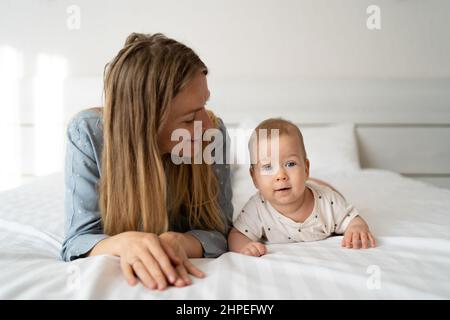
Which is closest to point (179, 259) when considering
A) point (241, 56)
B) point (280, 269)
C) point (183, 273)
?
point (183, 273)

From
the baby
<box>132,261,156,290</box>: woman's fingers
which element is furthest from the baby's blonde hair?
<box>132,261,156,290</box>: woman's fingers

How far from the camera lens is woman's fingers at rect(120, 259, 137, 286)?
2.17 ft

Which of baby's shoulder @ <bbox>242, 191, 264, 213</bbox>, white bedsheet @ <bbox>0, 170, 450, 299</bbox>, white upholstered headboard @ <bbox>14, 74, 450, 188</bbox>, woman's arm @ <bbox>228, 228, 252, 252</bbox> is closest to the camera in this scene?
white bedsheet @ <bbox>0, 170, 450, 299</bbox>

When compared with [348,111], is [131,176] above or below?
below

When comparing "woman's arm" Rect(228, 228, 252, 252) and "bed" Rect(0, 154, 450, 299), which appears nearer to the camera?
"bed" Rect(0, 154, 450, 299)

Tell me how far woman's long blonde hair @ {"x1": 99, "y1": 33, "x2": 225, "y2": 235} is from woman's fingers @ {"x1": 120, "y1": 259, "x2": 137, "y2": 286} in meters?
0.18

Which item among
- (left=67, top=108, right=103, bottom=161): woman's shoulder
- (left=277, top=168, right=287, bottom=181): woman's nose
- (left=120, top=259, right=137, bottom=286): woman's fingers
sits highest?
(left=67, top=108, right=103, bottom=161): woman's shoulder

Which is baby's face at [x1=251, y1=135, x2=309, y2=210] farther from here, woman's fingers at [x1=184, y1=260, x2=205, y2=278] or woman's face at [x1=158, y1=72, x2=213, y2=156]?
woman's fingers at [x1=184, y1=260, x2=205, y2=278]

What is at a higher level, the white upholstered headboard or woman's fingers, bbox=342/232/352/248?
the white upholstered headboard

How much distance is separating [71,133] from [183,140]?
27 cm

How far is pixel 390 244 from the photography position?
35.4 inches

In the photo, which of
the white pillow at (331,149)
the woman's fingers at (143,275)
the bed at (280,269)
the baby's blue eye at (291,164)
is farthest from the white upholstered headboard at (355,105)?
the woman's fingers at (143,275)
